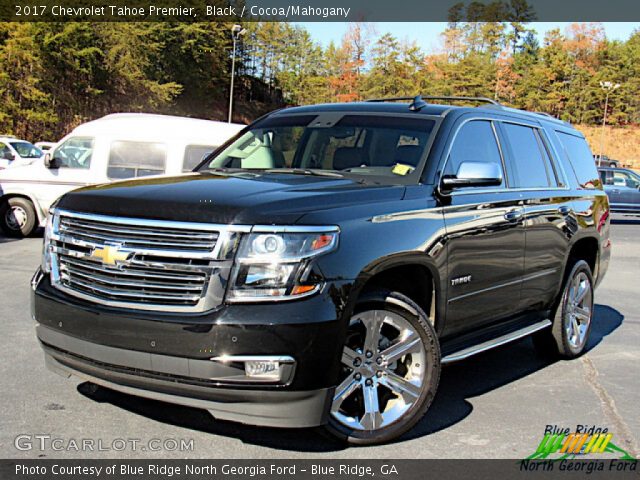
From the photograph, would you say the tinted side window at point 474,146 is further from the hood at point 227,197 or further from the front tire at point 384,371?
the front tire at point 384,371

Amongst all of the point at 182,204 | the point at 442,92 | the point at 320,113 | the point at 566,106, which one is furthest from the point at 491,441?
the point at 566,106

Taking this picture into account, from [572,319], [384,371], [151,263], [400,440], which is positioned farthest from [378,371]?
[572,319]

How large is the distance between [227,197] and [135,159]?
32.3 feet

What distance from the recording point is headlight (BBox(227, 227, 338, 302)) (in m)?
3.55

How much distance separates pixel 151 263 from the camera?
3664 mm

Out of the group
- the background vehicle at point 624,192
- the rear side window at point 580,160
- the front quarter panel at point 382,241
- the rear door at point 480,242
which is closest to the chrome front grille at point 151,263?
the front quarter panel at point 382,241

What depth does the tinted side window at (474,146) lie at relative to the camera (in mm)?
5023

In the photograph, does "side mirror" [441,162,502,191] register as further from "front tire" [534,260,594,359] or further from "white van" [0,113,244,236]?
"white van" [0,113,244,236]

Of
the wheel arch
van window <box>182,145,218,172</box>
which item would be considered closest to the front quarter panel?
the wheel arch

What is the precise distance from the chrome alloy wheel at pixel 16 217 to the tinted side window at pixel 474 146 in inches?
410

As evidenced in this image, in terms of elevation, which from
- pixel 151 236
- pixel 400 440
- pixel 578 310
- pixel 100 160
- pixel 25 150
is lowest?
pixel 25 150

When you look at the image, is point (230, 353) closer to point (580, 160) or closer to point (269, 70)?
point (580, 160)

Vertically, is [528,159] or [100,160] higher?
[528,159]

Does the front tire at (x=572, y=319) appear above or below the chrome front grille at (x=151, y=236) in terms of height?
below
